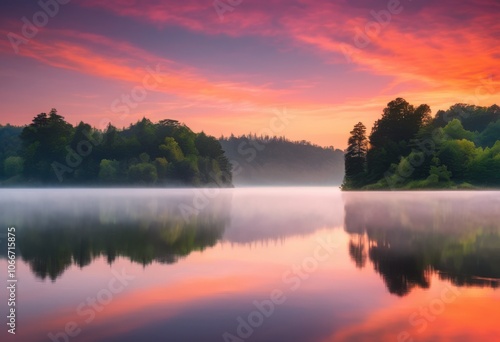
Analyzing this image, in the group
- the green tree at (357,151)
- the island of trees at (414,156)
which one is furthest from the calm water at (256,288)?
the green tree at (357,151)

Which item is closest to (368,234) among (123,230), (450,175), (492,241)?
(492,241)

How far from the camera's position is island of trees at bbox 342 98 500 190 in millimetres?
155625

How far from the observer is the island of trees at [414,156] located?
155625 millimetres

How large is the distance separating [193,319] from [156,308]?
1741mm

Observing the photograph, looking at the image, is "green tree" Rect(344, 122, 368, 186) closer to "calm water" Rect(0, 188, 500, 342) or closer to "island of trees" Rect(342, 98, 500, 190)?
"island of trees" Rect(342, 98, 500, 190)

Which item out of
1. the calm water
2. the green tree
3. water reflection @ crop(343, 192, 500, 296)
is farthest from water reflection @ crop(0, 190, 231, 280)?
the green tree

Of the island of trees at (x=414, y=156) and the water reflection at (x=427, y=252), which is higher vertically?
the island of trees at (x=414, y=156)

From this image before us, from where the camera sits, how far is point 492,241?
28.7 metres

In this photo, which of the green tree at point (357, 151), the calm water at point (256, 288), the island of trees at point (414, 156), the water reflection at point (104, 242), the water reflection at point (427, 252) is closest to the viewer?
the calm water at point (256, 288)

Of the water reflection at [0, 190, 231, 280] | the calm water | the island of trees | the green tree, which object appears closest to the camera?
the calm water

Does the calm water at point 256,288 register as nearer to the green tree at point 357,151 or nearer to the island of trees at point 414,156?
the island of trees at point 414,156

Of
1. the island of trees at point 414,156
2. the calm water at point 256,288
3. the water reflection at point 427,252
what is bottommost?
the calm water at point 256,288

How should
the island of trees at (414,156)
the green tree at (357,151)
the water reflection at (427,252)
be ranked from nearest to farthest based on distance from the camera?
the water reflection at (427,252), the island of trees at (414,156), the green tree at (357,151)

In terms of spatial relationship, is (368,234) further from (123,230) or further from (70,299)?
(70,299)
